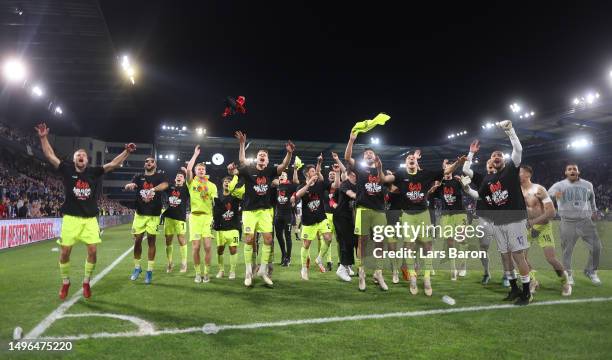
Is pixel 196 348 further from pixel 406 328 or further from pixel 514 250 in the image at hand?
pixel 514 250

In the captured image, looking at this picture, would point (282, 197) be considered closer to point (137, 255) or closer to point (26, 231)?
point (137, 255)

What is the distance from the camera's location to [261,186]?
8.43 m

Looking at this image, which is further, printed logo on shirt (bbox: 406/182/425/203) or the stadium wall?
the stadium wall

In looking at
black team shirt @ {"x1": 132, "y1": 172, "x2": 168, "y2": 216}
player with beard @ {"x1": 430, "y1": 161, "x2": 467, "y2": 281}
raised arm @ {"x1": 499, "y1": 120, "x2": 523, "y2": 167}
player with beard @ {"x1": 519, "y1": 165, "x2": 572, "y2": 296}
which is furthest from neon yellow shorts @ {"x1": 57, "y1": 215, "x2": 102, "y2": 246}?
player with beard @ {"x1": 519, "y1": 165, "x2": 572, "y2": 296}

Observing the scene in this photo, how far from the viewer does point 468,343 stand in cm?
466

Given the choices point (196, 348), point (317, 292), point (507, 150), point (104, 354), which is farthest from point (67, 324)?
point (507, 150)

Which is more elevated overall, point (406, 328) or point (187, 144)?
point (187, 144)

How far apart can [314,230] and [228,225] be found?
6.71ft

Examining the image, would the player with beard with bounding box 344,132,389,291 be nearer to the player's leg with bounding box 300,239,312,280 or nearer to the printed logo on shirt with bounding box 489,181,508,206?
the player's leg with bounding box 300,239,312,280

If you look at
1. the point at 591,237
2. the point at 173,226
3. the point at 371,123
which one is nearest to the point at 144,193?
the point at 173,226

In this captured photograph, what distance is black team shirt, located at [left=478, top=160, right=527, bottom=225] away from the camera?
6.93 metres

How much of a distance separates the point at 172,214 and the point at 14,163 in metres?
34.4

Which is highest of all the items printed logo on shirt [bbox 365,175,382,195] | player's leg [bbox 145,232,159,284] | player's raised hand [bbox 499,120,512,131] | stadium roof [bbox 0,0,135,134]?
stadium roof [bbox 0,0,135,134]

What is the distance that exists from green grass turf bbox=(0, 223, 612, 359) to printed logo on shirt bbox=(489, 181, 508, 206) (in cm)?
163
